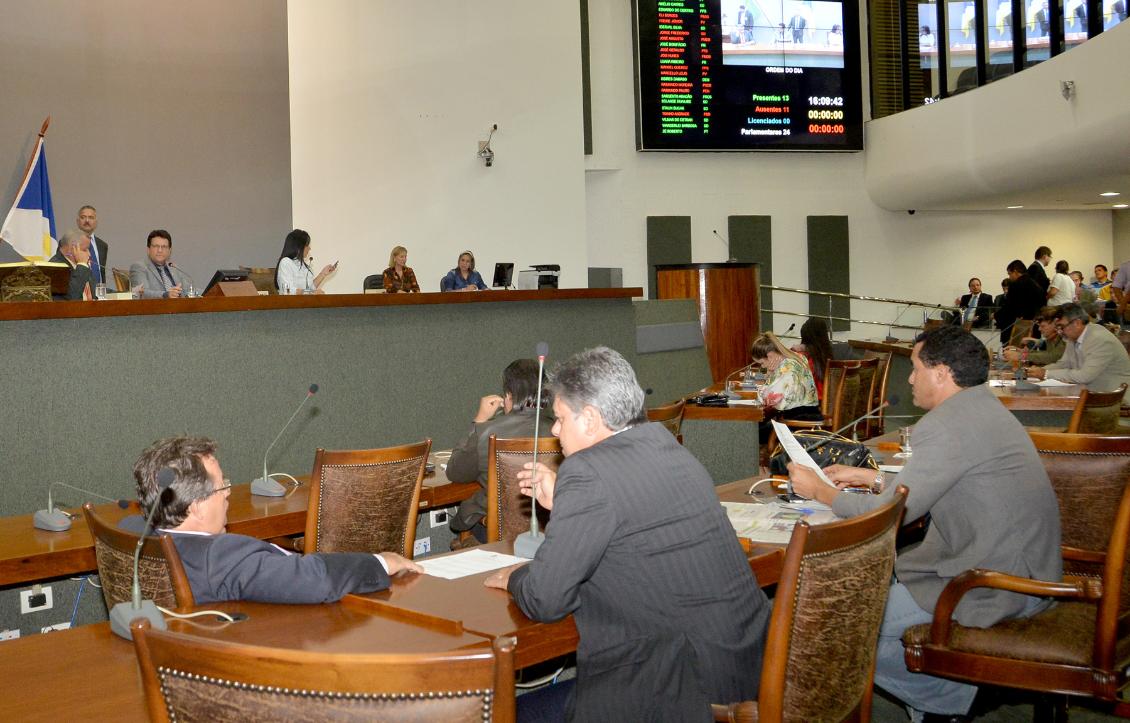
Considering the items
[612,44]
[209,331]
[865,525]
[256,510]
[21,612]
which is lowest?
[21,612]

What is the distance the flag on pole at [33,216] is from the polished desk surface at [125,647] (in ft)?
15.0

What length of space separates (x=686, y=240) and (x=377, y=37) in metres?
4.95

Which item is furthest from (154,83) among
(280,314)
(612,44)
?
(612,44)

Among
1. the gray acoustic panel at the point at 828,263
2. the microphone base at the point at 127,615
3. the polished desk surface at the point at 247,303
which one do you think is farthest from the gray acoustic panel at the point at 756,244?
the microphone base at the point at 127,615

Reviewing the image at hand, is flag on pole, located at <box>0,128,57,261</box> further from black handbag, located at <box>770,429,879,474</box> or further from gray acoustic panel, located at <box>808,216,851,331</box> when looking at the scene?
gray acoustic panel, located at <box>808,216,851,331</box>

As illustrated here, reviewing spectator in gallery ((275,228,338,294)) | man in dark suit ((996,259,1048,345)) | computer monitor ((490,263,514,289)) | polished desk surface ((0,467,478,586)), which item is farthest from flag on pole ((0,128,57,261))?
man in dark suit ((996,259,1048,345))

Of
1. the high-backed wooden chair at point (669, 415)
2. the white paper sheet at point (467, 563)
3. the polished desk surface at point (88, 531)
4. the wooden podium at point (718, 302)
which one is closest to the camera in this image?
the white paper sheet at point (467, 563)

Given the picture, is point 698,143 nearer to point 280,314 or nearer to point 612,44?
point 612,44

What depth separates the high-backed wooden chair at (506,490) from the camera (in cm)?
352

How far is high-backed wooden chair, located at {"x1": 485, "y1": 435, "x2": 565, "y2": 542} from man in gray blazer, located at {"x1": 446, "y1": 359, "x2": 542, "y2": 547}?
0.36 m

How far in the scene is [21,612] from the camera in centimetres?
332

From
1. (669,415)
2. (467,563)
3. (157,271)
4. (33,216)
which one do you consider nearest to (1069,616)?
(467,563)

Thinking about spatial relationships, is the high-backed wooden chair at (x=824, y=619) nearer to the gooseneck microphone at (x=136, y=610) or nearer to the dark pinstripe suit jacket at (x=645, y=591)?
the dark pinstripe suit jacket at (x=645, y=591)

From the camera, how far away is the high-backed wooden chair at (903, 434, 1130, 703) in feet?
8.77
